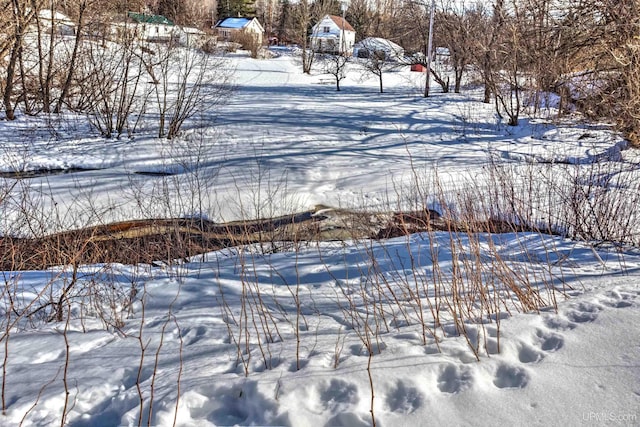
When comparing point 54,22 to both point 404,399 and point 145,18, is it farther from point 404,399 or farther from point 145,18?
point 404,399

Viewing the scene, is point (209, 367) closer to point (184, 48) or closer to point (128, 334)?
point (128, 334)

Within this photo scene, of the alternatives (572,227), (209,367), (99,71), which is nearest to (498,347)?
(209,367)

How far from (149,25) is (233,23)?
45244mm

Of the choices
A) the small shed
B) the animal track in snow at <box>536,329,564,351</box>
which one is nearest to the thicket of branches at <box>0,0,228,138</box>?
the small shed

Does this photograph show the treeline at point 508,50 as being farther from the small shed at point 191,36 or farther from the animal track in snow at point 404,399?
the animal track in snow at point 404,399

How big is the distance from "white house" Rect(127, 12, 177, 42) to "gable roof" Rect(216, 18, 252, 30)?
4249 cm

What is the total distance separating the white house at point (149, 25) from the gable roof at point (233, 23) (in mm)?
42493

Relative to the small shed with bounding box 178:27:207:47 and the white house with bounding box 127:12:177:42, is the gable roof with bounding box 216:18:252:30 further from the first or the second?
the white house with bounding box 127:12:177:42

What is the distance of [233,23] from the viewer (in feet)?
183

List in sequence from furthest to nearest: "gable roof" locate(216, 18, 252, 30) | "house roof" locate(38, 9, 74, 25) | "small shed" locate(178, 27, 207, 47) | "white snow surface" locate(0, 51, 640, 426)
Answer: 1. "gable roof" locate(216, 18, 252, 30)
2. "house roof" locate(38, 9, 74, 25)
3. "small shed" locate(178, 27, 207, 47)
4. "white snow surface" locate(0, 51, 640, 426)

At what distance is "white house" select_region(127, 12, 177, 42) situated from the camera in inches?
536

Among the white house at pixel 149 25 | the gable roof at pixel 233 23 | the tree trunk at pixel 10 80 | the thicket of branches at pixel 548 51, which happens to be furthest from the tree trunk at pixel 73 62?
the gable roof at pixel 233 23

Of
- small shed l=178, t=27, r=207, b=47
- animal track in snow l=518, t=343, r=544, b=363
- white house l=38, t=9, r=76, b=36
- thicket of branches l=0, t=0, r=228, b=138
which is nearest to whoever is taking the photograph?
animal track in snow l=518, t=343, r=544, b=363

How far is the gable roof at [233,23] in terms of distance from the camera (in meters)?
54.7
